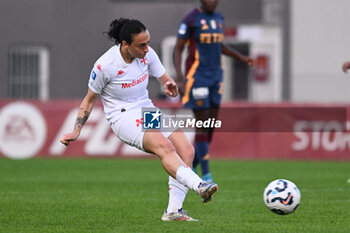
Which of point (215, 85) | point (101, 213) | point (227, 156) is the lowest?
point (227, 156)

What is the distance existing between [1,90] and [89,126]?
Result: 30.5ft

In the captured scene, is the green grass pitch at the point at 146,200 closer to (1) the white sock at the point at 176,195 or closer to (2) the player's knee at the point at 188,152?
(1) the white sock at the point at 176,195

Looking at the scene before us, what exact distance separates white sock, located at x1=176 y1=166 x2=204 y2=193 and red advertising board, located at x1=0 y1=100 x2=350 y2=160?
10738 mm

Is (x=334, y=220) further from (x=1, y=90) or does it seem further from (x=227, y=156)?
(x=1, y=90)

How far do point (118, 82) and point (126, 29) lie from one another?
0.51m

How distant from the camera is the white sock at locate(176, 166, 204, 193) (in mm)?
7148

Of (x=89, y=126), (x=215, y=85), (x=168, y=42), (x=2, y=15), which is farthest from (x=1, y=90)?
(x=215, y=85)

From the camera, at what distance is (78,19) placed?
87.9ft

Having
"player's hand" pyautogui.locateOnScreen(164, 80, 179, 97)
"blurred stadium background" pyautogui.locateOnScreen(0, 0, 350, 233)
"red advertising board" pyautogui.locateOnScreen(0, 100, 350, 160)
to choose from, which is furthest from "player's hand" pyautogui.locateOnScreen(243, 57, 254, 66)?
"red advertising board" pyautogui.locateOnScreen(0, 100, 350, 160)

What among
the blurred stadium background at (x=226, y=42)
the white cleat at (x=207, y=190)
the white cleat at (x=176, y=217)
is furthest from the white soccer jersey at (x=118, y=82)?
the blurred stadium background at (x=226, y=42)

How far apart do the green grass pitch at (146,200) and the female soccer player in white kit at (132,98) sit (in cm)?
57

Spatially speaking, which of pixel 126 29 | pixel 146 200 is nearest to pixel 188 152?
pixel 126 29

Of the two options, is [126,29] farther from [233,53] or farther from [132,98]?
[233,53]

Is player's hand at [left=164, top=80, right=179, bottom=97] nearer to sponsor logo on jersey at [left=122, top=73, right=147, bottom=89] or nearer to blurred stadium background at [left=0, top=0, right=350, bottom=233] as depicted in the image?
sponsor logo on jersey at [left=122, top=73, right=147, bottom=89]
